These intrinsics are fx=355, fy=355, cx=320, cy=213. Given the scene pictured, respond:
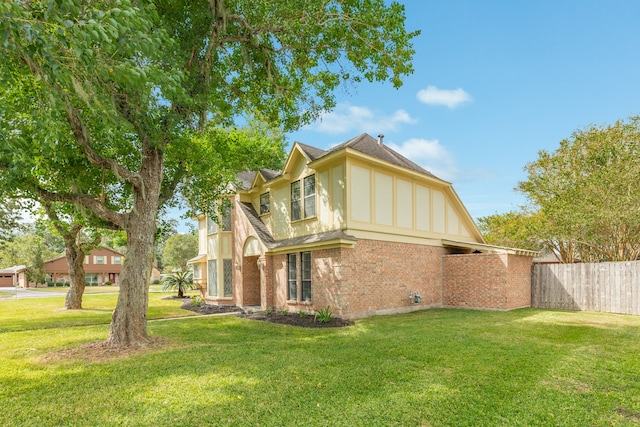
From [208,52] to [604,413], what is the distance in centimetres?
1037

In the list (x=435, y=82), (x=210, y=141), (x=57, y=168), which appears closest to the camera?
(x=57, y=168)

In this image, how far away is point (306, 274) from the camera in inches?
523

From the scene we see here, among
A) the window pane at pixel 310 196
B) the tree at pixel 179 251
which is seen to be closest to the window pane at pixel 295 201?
the window pane at pixel 310 196

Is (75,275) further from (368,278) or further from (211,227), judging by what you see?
(368,278)

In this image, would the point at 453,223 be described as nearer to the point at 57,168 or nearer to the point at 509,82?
A: the point at 509,82

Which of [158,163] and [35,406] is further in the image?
[158,163]

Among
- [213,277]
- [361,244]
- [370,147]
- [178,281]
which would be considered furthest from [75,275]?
[370,147]

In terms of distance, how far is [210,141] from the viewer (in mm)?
11227

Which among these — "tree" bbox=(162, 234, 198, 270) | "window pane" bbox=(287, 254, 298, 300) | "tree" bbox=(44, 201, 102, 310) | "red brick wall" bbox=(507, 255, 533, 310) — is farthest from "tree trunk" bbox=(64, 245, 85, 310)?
"tree" bbox=(162, 234, 198, 270)

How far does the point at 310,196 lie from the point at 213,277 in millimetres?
7767

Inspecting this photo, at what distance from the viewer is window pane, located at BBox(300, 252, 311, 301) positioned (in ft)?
43.1

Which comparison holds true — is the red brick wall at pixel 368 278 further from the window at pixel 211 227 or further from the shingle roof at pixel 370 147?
the window at pixel 211 227

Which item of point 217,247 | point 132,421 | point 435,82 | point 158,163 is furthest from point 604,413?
point 217,247

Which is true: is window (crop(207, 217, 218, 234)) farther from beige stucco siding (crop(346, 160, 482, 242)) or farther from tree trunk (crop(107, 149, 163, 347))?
tree trunk (crop(107, 149, 163, 347))
